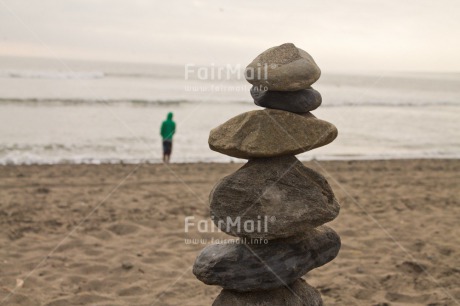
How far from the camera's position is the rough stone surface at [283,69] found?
4336mm

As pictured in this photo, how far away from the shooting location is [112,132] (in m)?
22.9

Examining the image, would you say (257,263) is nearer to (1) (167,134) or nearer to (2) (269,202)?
(2) (269,202)

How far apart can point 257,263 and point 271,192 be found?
0.65m

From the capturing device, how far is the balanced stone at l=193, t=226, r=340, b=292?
4.62m

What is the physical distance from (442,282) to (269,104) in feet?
13.2

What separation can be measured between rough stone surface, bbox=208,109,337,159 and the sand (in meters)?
2.80

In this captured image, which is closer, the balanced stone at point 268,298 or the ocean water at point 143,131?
the balanced stone at point 268,298

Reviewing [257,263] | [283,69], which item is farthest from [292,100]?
[257,263]

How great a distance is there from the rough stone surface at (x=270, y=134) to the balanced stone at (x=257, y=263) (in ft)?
→ 2.78

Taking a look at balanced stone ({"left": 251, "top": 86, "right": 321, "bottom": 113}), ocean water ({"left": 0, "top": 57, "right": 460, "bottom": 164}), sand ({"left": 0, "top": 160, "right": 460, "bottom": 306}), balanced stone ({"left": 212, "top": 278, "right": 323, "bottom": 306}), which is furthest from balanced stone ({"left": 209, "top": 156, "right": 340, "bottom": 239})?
ocean water ({"left": 0, "top": 57, "right": 460, "bottom": 164})

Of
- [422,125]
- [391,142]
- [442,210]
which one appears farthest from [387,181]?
[422,125]

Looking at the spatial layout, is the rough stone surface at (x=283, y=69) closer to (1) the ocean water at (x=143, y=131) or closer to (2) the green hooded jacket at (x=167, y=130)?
(1) the ocean water at (x=143, y=131)

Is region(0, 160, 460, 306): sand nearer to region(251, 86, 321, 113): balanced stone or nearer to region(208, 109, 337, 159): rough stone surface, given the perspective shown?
region(208, 109, 337, 159): rough stone surface

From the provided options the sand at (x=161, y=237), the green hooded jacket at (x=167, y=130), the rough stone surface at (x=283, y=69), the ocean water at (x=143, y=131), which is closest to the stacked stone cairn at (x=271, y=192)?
the rough stone surface at (x=283, y=69)
